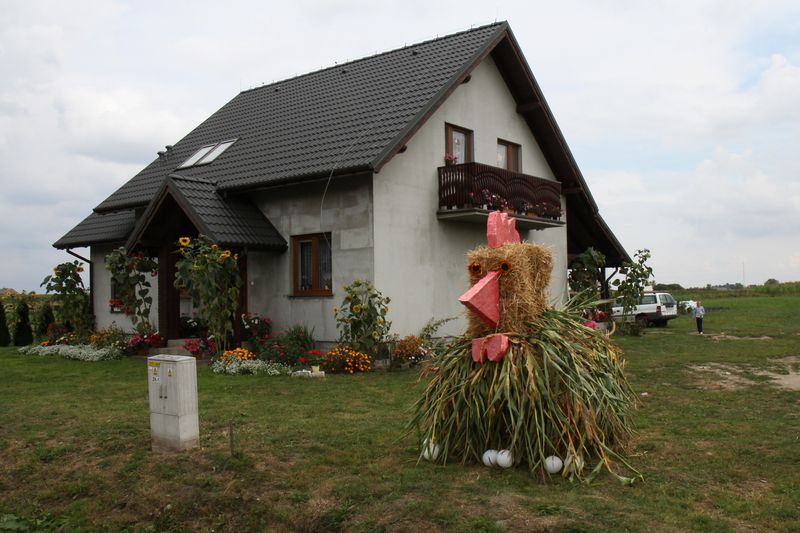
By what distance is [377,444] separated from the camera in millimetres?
7496

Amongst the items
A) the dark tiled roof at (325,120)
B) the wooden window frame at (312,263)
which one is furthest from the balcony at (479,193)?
the wooden window frame at (312,263)

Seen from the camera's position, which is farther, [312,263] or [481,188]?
[481,188]

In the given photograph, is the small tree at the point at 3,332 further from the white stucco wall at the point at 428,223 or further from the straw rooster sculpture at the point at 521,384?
the straw rooster sculpture at the point at 521,384

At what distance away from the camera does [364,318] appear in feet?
47.2

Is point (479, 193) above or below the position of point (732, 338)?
above

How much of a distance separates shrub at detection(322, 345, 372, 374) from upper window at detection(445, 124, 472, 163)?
5787mm

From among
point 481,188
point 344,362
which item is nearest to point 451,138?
point 481,188

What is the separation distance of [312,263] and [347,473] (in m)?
10.0

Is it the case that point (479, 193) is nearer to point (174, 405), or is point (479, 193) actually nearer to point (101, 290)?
point (174, 405)

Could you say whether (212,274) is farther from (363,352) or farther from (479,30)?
(479,30)

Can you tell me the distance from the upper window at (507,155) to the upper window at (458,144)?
5.09 ft

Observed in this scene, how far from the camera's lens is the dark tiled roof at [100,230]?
20.6m

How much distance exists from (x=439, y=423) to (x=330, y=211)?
968cm

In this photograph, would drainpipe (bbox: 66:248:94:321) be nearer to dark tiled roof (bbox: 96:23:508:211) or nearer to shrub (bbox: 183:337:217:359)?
dark tiled roof (bbox: 96:23:508:211)
